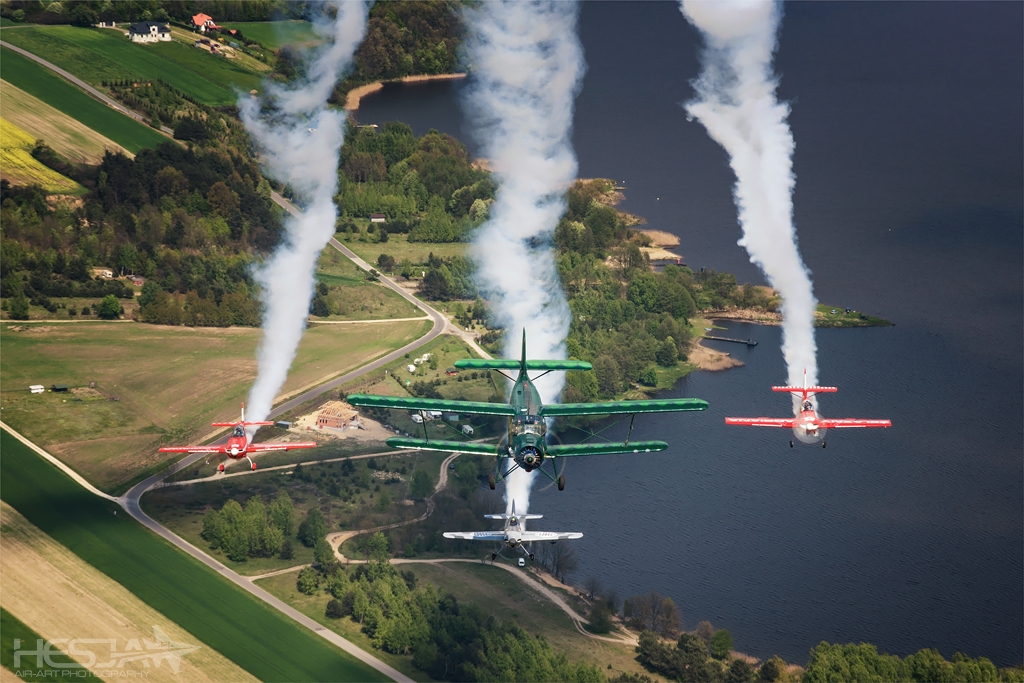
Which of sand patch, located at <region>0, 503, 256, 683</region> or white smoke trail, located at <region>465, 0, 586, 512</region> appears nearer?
sand patch, located at <region>0, 503, 256, 683</region>

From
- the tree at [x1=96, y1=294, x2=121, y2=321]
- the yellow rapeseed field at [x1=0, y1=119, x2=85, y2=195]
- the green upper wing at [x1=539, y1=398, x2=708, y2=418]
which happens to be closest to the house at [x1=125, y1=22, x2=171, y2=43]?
the yellow rapeseed field at [x1=0, y1=119, x2=85, y2=195]

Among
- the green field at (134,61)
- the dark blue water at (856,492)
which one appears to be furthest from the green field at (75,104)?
the dark blue water at (856,492)

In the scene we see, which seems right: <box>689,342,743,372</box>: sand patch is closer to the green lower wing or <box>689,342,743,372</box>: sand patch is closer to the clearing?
the green lower wing

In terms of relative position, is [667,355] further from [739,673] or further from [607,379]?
[739,673]

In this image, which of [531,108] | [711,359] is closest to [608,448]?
[531,108]

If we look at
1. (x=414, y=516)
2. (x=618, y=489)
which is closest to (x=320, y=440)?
(x=414, y=516)

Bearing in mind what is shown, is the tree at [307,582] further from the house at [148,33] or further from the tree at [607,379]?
the house at [148,33]
